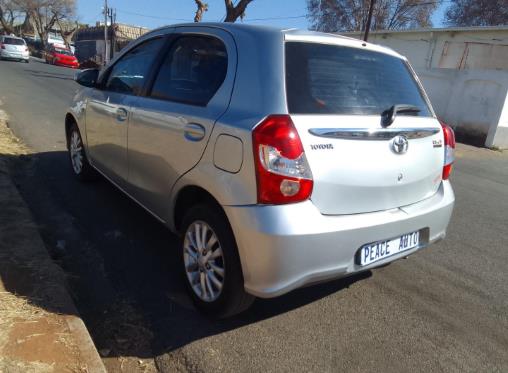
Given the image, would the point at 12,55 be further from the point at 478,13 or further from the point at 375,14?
the point at 478,13

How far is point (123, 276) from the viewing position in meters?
3.23

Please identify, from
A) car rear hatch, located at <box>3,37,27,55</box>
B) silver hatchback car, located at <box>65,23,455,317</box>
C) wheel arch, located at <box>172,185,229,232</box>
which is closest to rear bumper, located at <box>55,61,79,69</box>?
car rear hatch, located at <box>3,37,27,55</box>

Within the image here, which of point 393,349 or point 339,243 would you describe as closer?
point 339,243

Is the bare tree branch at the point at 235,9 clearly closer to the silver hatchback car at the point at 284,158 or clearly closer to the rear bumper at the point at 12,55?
the silver hatchback car at the point at 284,158

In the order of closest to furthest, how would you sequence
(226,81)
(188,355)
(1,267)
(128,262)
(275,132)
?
(275,132) → (188,355) → (226,81) → (1,267) → (128,262)

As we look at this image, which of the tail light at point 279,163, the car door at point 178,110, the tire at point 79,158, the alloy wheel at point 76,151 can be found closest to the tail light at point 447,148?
the tail light at point 279,163

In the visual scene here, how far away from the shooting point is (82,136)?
476 centimetres

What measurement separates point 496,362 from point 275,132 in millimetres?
1901

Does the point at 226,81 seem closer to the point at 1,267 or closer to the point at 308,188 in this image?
the point at 308,188

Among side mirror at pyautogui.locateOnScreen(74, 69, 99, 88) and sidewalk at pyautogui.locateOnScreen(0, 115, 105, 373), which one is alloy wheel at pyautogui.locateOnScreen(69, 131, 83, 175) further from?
sidewalk at pyautogui.locateOnScreen(0, 115, 105, 373)

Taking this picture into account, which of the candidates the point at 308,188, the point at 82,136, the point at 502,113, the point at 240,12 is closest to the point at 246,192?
the point at 308,188

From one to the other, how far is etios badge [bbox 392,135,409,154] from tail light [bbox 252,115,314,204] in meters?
0.67

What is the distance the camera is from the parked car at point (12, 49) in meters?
30.1

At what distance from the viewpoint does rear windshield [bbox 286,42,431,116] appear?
2400mm
